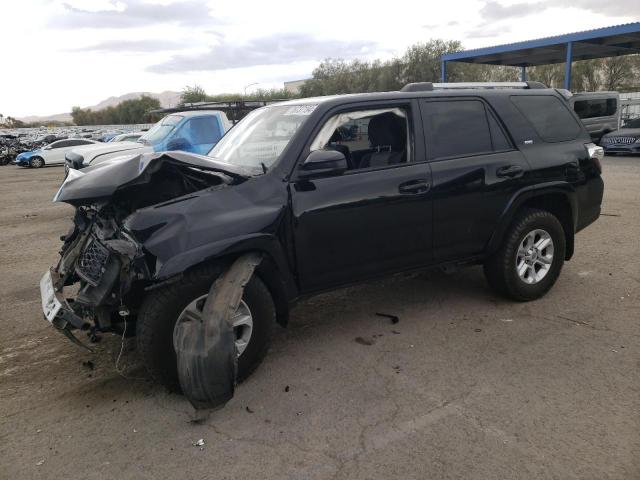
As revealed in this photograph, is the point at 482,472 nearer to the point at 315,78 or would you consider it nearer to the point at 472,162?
the point at 472,162

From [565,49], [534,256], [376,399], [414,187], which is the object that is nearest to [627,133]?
[565,49]

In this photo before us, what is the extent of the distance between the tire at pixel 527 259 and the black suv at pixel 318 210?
13 millimetres

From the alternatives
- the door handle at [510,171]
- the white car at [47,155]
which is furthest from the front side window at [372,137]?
the white car at [47,155]

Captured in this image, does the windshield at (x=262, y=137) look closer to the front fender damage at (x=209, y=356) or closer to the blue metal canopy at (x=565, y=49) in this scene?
the front fender damage at (x=209, y=356)

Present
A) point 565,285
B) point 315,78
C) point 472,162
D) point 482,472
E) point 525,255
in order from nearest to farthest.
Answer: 1. point 482,472
2. point 472,162
3. point 525,255
4. point 565,285
5. point 315,78

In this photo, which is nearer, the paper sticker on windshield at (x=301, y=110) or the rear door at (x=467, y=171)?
the paper sticker on windshield at (x=301, y=110)

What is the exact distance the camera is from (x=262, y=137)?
163 inches

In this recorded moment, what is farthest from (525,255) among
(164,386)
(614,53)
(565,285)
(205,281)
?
(614,53)

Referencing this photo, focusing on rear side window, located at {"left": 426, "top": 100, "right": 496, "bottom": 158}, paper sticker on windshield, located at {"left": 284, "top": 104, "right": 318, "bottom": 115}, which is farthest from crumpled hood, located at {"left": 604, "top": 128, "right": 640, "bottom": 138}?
paper sticker on windshield, located at {"left": 284, "top": 104, "right": 318, "bottom": 115}

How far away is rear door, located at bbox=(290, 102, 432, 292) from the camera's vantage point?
11.7 ft

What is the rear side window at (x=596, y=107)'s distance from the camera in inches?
748

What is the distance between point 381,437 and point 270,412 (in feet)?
2.31

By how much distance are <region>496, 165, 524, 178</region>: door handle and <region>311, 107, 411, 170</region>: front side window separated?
866mm

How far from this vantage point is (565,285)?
5.09 metres
